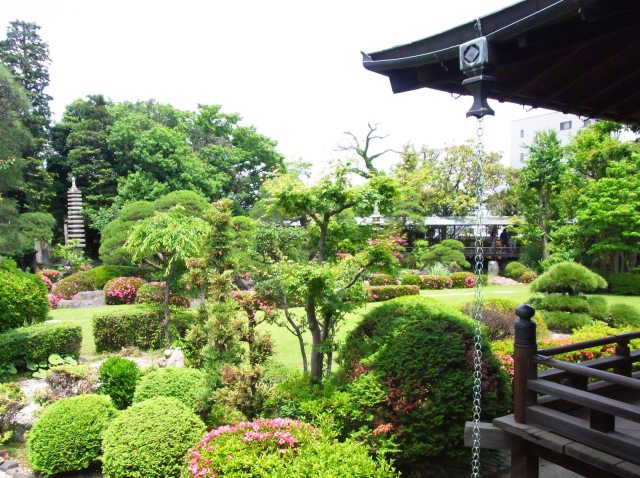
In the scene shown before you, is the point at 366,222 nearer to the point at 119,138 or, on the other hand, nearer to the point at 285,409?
the point at 285,409

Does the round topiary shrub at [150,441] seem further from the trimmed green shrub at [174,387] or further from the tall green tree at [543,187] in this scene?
the tall green tree at [543,187]

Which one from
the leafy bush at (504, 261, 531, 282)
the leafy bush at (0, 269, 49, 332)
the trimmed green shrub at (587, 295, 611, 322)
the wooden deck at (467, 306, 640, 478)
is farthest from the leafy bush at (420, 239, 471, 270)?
the wooden deck at (467, 306, 640, 478)

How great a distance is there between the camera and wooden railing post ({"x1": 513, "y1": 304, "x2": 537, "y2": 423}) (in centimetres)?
367

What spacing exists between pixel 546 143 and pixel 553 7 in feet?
90.9

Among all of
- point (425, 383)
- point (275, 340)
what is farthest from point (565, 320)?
point (425, 383)

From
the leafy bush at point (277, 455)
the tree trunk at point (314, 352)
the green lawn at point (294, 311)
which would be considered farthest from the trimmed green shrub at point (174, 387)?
the leafy bush at point (277, 455)

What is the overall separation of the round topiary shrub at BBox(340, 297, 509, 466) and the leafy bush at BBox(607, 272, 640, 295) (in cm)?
2046

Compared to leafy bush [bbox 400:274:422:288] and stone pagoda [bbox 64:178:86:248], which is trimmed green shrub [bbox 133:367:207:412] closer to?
leafy bush [bbox 400:274:422:288]

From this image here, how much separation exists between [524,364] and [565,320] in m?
10.8

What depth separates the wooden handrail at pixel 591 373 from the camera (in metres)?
3.10

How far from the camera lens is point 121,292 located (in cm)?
1931

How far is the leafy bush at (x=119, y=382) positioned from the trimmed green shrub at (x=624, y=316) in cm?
1192

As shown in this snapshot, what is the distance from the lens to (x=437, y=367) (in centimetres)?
562

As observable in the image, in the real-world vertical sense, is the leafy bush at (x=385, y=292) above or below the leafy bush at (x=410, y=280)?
Answer: below
